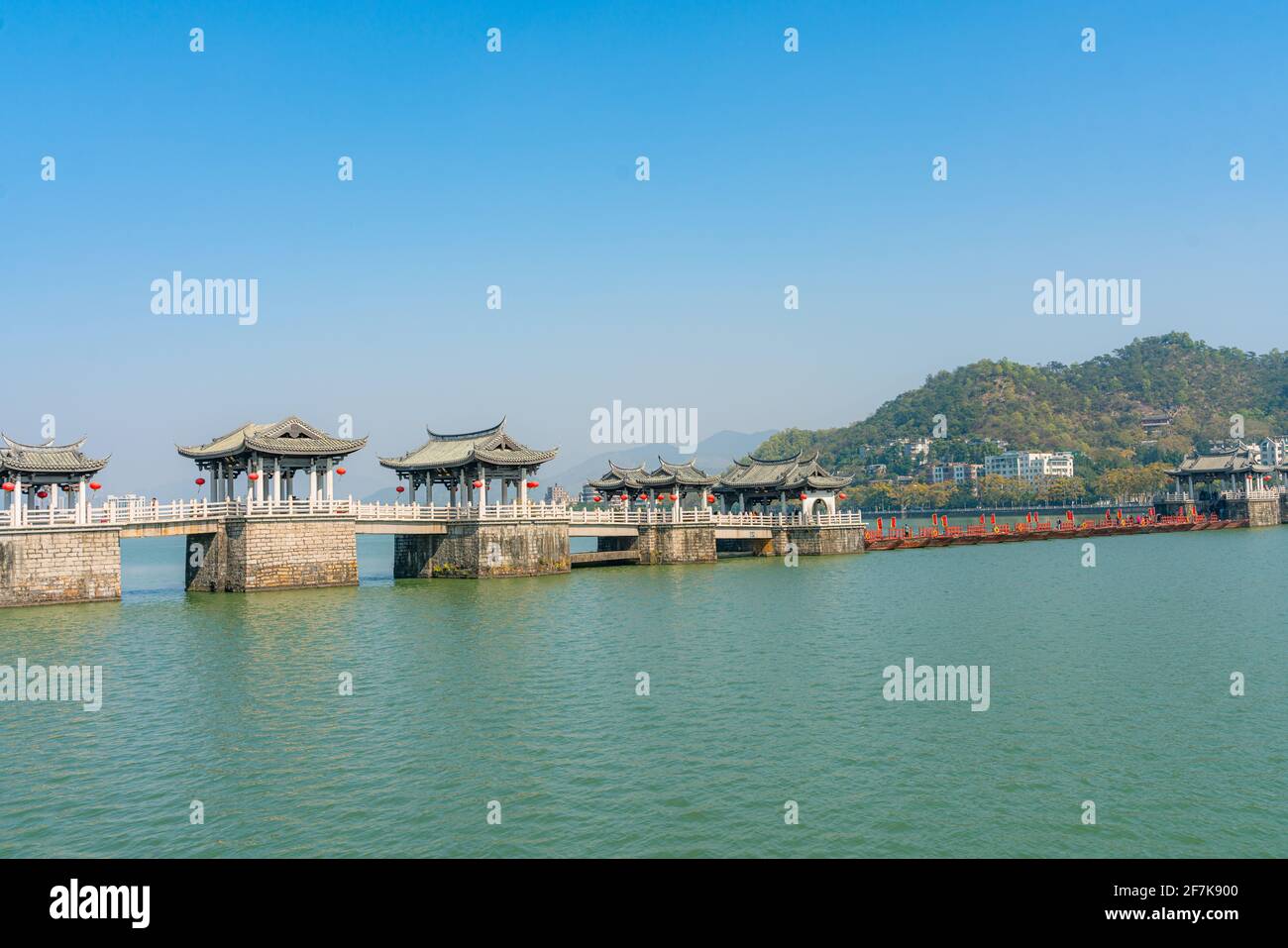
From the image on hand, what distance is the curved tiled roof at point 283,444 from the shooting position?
129ft

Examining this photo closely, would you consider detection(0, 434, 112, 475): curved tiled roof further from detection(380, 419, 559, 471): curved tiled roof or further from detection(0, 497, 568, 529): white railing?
detection(380, 419, 559, 471): curved tiled roof

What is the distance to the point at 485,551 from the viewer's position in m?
44.7

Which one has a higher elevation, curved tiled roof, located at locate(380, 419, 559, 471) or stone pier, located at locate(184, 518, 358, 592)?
curved tiled roof, located at locate(380, 419, 559, 471)

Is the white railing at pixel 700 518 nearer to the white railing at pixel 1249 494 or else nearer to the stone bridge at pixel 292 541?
the stone bridge at pixel 292 541

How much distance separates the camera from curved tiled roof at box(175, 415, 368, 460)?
3931cm

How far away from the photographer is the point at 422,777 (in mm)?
15352

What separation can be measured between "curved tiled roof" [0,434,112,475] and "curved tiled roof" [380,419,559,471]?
15.0m

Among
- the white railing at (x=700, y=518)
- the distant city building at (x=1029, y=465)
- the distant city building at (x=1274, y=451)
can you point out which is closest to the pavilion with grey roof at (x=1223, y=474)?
the white railing at (x=700, y=518)

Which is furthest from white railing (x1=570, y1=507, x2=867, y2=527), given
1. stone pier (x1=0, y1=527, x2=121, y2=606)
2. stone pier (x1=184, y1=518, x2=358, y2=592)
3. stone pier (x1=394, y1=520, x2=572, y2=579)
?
stone pier (x1=0, y1=527, x2=121, y2=606)

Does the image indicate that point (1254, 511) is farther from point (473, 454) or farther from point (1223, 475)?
point (473, 454)

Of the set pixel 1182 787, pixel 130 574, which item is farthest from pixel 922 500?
pixel 1182 787

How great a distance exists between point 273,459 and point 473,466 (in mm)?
9749

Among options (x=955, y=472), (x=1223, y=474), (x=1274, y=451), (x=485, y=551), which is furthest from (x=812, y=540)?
(x=1274, y=451)
